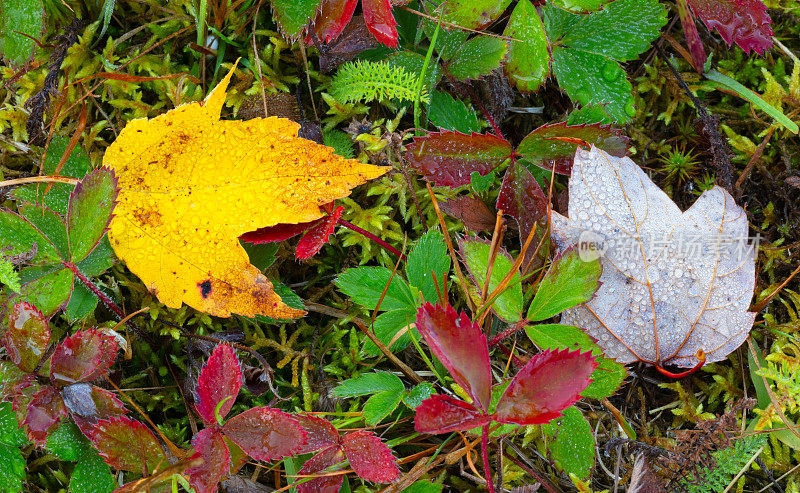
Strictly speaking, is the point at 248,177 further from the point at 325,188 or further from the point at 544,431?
the point at 544,431

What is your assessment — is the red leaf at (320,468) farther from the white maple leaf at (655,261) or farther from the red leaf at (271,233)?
the white maple leaf at (655,261)

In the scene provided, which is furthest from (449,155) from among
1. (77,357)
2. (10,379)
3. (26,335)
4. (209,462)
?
(10,379)

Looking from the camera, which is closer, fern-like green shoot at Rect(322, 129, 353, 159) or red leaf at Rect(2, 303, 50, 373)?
red leaf at Rect(2, 303, 50, 373)

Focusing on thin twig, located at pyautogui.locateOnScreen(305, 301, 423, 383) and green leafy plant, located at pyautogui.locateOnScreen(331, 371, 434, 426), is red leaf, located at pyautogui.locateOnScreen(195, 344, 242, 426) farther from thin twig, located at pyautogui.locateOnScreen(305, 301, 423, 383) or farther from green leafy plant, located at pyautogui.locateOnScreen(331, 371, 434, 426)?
thin twig, located at pyautogui.locateOnScreen(305, 301, 423, 383)

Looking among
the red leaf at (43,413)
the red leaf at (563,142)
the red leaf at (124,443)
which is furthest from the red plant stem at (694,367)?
the red leaf at (43,413)

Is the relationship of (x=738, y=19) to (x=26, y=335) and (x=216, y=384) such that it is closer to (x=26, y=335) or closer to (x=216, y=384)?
(x=216, y=384)

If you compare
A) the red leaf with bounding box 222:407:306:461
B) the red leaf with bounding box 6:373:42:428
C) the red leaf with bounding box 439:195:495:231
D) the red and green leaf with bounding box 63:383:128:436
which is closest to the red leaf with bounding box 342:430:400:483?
the red leaf with bounding box 222:407:306:461
